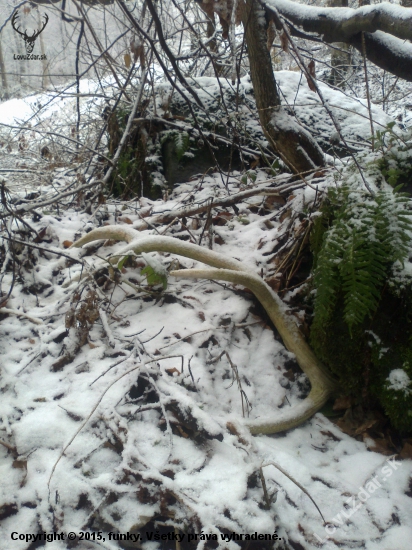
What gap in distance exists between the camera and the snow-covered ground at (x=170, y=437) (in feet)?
4.29

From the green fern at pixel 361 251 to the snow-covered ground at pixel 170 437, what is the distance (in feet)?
1.73

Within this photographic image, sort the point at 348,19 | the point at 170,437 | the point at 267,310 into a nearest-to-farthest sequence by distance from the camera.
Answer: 1. the point at 170,437
2. the point at 267,310
3. the point at 348,19

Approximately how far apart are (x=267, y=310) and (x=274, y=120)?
177cm

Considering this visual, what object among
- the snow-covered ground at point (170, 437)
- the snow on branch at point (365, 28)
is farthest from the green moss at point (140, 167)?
the snow on branch at point (365, 28)

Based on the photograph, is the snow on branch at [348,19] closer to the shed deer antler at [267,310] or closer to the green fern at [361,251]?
the green fern at [361,251]

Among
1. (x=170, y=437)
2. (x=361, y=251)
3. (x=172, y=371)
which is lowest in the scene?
(x=170, y=437)

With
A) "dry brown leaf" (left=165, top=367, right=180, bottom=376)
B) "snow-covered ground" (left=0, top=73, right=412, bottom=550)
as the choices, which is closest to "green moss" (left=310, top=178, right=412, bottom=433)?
"snow-covered ground" (left=0, top=73, right=412, bottom=550)

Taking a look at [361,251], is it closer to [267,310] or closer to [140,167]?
[267,310]

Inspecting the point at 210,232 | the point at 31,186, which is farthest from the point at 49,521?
the point at 31,186

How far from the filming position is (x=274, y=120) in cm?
306

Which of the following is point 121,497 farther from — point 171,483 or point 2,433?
point 2,433

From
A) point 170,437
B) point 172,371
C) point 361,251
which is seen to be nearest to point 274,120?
point 361,251

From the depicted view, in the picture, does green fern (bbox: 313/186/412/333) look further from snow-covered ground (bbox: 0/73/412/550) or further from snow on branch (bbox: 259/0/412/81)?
snow on branch (bbox: 259/0/412/81)

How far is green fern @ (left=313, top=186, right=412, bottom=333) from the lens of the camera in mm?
1572
